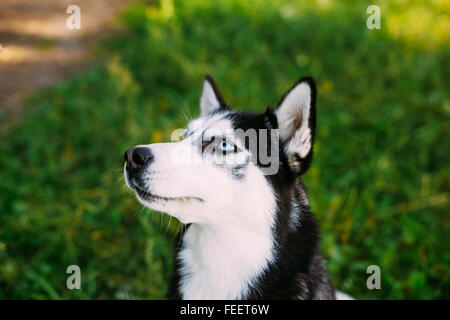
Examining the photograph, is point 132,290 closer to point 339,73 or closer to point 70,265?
point 70,265

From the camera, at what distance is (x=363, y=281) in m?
3.23

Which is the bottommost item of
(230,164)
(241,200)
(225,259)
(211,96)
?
(225,259)

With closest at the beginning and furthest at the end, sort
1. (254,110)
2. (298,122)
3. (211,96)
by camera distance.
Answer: (298,122) < (211,96) < (254,110)

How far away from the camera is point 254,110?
4773 mm

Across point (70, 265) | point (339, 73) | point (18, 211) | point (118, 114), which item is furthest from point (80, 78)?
point (339, 73)

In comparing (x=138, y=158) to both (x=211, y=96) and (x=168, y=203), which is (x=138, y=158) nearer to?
(x=168, y=203)

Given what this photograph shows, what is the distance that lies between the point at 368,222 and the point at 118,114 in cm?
302

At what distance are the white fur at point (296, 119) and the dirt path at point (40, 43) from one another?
12.1 ft

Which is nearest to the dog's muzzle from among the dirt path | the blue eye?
the blue eye

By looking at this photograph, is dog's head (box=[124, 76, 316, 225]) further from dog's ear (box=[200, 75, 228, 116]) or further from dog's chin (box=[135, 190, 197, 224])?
dog's ear (box=[200, 75, 228, 116])

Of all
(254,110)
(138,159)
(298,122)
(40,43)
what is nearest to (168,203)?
(138,159)

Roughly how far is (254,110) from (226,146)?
2.75m

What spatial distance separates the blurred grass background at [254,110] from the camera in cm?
325

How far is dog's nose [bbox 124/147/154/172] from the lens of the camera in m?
1.92
